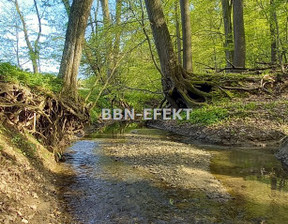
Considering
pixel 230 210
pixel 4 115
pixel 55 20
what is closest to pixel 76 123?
pixel 4 115

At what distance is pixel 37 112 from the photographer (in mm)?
4605

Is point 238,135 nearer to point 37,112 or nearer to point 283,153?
point 283,153

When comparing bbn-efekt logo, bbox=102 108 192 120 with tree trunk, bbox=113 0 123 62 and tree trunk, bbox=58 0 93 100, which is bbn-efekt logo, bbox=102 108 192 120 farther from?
tree trunk, bbox=58 0 93 100

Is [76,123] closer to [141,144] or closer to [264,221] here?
[141,144]

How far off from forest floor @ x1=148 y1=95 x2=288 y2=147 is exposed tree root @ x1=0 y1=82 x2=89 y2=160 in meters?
3.94

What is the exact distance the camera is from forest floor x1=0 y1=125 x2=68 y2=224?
248 cm

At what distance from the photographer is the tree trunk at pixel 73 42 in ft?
24.5

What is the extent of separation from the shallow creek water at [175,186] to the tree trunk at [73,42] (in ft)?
9.19

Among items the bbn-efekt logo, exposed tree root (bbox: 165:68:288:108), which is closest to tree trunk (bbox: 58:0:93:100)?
Answer: exposed tree root (bbox: 165:68:288:108)

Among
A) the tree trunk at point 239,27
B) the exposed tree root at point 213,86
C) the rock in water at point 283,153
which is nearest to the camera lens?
the rock in water at point 283,153

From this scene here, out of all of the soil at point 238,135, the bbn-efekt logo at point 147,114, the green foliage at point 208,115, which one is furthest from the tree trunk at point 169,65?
the soil at point 238,135

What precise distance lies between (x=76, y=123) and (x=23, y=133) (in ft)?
11.8

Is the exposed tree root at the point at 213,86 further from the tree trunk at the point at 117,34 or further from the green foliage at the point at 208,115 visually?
the tree trunk at the point at 117,34

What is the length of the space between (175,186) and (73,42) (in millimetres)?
5981
